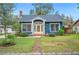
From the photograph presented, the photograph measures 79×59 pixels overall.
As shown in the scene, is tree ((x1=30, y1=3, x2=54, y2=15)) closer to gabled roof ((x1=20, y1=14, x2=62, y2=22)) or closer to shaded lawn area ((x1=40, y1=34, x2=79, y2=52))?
gabled roof ((x1=20, y1=14, x2=62, y2=22))

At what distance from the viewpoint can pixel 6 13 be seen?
23.3 ft

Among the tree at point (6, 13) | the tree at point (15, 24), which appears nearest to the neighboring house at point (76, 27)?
the tree at point (15, 24)

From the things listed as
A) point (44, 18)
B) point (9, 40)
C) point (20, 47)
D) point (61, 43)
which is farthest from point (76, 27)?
point (9, 40)

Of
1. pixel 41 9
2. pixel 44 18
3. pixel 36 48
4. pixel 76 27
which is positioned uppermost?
pixel 41 9

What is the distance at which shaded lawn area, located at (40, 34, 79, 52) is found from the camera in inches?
→ 278

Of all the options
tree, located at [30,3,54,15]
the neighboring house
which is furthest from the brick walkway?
the neighboring house

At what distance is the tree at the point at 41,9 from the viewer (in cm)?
709

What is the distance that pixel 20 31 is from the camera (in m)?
7.12

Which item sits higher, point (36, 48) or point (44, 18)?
point (44, 18)

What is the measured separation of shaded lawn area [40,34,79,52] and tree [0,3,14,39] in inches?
23.6

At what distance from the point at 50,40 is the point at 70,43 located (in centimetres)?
31

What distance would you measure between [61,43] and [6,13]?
961mm

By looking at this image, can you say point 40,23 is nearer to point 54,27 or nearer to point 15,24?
point 54,27

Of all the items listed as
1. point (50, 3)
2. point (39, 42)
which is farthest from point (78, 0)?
point (39, 42)
